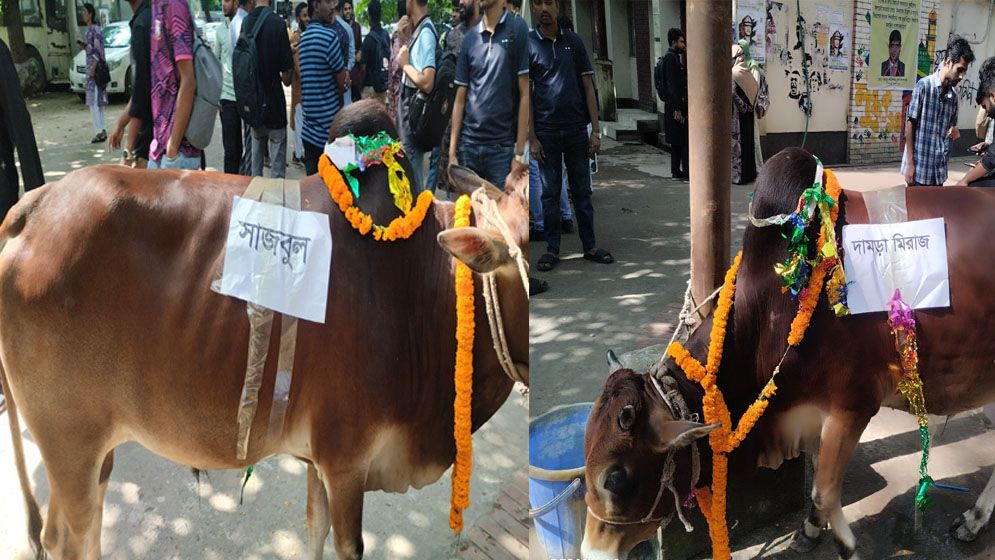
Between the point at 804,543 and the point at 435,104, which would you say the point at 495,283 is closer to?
the point at 435,104

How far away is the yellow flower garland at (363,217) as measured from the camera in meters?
1.80

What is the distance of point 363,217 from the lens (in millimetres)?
1804

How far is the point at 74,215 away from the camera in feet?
5.90

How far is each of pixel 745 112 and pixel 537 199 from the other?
1374 mm

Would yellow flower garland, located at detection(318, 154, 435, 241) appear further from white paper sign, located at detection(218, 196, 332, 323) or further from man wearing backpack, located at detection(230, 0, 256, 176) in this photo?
man wearing backpack, located at detection(230, 0, 256, 176)

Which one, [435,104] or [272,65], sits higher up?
[272,65]

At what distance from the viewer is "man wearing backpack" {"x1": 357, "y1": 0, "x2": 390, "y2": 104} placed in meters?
7.34

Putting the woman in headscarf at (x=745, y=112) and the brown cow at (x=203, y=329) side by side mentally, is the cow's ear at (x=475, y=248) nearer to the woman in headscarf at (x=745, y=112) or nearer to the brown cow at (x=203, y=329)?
the brown cow at (x=203, y=329)

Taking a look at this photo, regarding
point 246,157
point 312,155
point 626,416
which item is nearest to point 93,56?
point 246,157

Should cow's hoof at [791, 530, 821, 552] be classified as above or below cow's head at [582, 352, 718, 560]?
below

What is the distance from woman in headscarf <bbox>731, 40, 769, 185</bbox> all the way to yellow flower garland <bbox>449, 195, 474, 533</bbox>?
6.70 feet

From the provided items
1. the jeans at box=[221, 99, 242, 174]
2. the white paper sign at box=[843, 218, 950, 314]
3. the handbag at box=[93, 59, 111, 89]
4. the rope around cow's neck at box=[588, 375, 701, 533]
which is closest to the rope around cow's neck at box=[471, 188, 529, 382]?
the rope around cow's neck at box=[588, 375, 701, 533]

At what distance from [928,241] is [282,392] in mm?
2101

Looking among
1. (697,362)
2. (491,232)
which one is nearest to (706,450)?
(697,362)
